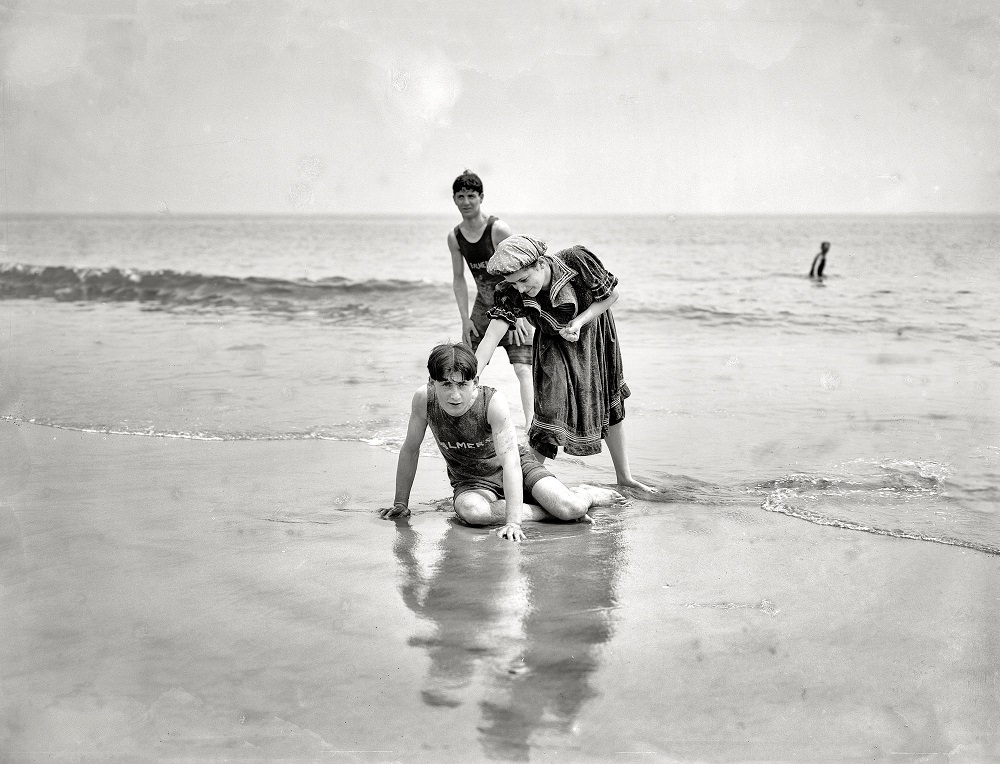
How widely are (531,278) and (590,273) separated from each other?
12.0 inches

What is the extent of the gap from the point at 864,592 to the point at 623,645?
914 mm

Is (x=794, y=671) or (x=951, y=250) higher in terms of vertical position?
(x=951, y=250)

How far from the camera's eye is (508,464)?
3434 mm

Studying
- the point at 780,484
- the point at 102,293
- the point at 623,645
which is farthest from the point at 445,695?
the point at 102,293

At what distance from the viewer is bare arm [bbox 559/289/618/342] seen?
3.79m

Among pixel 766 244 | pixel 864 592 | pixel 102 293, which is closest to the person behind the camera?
pixel 864 592

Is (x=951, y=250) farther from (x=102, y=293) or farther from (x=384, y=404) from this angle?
(x=384, y=404)

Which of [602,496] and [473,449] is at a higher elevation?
[473,449]

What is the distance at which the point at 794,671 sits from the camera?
7.48 feet

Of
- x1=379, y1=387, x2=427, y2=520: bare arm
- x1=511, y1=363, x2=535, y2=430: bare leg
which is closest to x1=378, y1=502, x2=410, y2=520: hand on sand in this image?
x1=379, y1=387, x2=427, y2=520: bare arm

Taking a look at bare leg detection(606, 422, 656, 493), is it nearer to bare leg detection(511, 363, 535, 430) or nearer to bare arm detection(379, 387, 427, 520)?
bare leg detection(511, 363, 535, 430)

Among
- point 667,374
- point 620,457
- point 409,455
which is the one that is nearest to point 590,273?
point 620,457

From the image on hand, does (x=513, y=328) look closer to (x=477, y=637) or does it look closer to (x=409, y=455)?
(x=409, y=455)

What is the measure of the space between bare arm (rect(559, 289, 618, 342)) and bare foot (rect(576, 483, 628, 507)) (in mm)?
651
